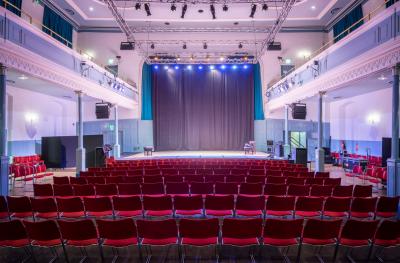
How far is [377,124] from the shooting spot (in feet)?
50.0

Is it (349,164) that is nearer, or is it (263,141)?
(349,164)

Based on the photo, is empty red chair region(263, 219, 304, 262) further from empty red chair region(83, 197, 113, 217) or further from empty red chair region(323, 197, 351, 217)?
empty red chair region(83, 197, 113, 217)

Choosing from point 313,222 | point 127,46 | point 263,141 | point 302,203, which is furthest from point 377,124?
point 127,46

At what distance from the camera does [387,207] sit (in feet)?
18.6

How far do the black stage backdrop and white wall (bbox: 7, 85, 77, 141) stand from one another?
7.47 m

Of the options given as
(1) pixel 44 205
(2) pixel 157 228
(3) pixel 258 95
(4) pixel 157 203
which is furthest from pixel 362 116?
(1) pixel 44 205

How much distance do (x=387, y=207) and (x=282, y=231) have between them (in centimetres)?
Answer: 295

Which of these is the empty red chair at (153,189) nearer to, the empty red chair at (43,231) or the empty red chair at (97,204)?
the empty red chair at (97,204)

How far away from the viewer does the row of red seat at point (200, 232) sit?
418 cm

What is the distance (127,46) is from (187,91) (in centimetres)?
855

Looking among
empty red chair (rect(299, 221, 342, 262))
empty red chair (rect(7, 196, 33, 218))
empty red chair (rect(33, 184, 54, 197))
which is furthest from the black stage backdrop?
empty red chair (rect(299, 221, 342, 262))

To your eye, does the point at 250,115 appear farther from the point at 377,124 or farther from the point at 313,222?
the point at 313,222

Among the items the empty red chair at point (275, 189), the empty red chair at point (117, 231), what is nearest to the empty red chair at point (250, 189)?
the empty red chair at point (275, 189)

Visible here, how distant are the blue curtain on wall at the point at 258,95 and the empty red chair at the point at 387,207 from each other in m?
18.2
